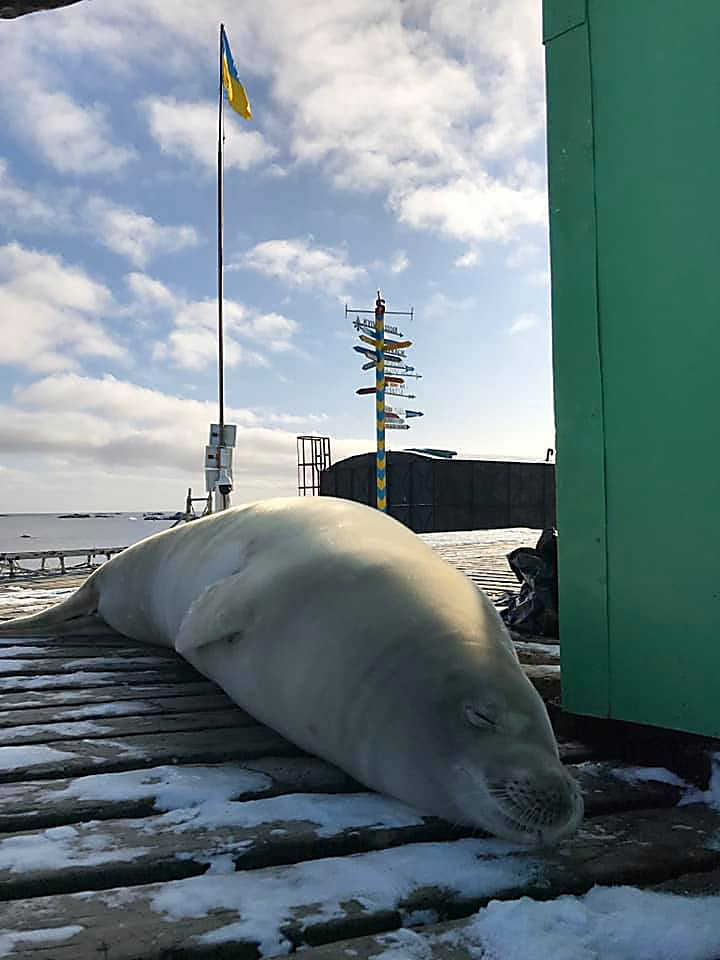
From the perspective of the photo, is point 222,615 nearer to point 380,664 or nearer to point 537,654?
point 380,664

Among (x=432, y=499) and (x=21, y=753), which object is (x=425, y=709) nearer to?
(x=21, y=753)

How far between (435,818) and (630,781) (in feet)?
2.15

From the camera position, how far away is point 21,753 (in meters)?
2.40

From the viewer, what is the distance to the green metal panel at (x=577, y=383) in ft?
8.68

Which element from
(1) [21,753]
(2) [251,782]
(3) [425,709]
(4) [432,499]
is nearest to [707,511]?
(3) [425,709]

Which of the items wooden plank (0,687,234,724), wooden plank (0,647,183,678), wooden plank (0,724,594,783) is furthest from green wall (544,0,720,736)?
wooden plank (0,647,183,678)

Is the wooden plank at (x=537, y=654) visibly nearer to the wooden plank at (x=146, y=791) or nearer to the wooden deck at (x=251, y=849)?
the wooden deck at (x=251, y=849)

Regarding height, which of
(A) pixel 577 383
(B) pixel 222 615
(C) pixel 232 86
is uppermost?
(C) pixel 232 86

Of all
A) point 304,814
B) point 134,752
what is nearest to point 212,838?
point 304,814

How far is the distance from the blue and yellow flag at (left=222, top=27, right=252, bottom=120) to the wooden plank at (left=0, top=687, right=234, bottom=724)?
58.0 ft

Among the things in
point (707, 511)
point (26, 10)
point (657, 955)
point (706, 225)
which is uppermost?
point (26, 10)

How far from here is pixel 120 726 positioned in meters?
2.76

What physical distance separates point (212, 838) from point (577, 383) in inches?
71.1

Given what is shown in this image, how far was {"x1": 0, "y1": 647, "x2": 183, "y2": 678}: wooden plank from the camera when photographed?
3656 millimetres
